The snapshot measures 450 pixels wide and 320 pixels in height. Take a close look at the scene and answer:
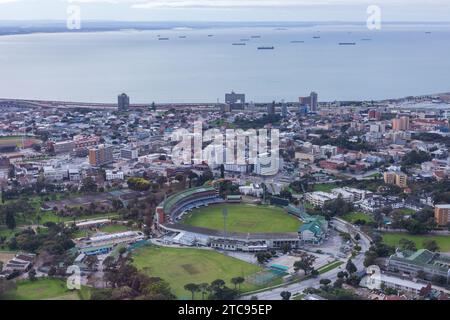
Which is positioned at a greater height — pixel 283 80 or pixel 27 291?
pixel 283 80

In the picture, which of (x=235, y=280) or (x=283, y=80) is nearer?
(x=235, y=280)

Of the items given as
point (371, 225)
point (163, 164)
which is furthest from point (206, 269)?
point (163, 164)

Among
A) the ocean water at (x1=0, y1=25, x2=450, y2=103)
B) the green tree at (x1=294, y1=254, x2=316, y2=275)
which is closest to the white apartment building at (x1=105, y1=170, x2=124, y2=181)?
the green tree at (x1=294, y1=254, x2=316, y2=275)

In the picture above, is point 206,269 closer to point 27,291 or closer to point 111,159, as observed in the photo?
point 27,291

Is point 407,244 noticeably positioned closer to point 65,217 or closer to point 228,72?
point 65,217

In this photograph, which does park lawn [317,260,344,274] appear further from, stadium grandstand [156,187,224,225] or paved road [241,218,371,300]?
stadium grandstand [156,187,224,225]
